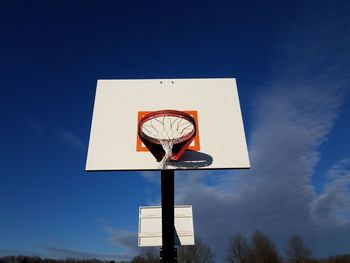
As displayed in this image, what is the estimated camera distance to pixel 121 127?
5.76 meters

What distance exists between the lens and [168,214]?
584 centimetres

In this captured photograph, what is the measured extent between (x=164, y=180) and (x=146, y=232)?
430cm

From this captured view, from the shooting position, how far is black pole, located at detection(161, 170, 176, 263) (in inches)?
222

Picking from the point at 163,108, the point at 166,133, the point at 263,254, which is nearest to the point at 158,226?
the point at 163,108

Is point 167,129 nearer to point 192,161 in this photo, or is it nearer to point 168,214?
point 192,161

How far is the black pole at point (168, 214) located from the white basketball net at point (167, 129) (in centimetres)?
65

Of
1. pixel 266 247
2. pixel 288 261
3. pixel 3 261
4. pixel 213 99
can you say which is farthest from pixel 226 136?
pixel 3 261

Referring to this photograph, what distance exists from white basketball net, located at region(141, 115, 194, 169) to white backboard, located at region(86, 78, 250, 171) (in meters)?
0.30

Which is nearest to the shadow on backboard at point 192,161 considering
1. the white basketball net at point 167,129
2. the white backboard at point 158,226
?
the white basketball net at point 167,129

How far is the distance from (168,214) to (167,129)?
5.78ft

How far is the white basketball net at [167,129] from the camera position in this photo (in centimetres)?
527

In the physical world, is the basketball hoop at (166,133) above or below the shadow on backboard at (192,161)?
above

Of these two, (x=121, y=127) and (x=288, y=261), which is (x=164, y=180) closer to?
(x=121, y=127)

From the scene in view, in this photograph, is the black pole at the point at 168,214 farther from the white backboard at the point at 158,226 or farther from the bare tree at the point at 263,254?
the bare tree at the point at 263,254
